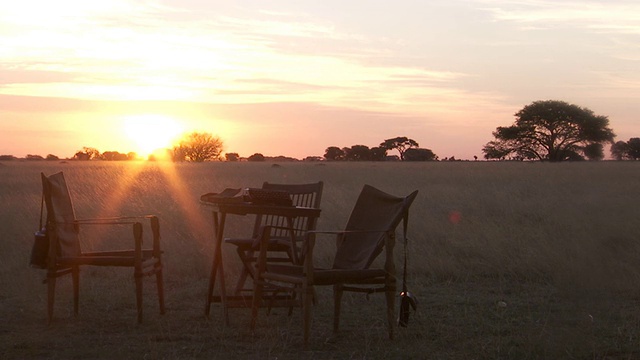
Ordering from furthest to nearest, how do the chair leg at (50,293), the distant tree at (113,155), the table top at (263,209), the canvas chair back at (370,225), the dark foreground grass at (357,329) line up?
the distant tree at (113,155) → the chair leg at (50,293) → the table top at (263,209) → the canvas chair back at (370,225) → the dark foreground grass at (357,329)

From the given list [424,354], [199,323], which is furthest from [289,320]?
[424,354]

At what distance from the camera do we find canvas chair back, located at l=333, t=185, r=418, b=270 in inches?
230

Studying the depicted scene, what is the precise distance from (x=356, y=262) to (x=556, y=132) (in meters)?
53.0

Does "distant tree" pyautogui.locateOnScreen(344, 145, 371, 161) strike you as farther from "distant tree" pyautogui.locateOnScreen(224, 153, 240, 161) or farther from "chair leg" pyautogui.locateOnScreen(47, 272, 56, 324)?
"chair leg" pyautogui.locateOnScreen(47, 272, 56, 324)

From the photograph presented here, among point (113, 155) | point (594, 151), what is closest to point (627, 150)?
point (594, 151)

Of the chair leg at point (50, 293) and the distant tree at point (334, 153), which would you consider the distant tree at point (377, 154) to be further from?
the chair leg at point (50, 293)

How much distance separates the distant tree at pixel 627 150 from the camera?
7738cm

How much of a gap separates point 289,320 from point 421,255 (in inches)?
111

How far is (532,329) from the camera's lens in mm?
5977

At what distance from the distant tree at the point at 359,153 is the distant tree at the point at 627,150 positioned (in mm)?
22757

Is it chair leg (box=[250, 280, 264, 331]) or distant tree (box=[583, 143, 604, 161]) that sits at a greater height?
distant tree (box=[583, 143, 604, 161])

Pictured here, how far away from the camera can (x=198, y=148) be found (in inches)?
2813

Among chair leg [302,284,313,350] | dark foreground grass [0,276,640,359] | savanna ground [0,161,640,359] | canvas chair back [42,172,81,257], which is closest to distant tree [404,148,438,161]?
savanna ground [0,161,640,359]

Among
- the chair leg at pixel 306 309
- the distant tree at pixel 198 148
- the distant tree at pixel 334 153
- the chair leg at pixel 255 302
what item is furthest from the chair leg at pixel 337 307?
the distant tree at pixel 334 153
